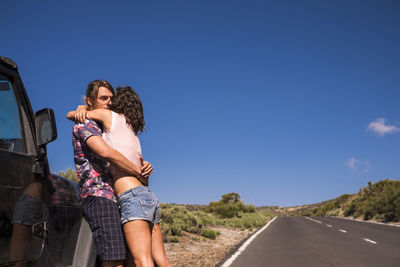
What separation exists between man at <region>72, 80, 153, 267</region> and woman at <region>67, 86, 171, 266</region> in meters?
0.06

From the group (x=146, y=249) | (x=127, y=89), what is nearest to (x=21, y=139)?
(x=127, y=89)

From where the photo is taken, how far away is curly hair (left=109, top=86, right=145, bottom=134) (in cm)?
289

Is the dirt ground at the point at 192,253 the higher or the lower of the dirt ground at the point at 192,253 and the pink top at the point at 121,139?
the lower

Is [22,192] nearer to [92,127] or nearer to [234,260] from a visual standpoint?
[92,127]

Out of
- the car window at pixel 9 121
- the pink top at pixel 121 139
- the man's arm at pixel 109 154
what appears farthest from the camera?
the pink top at pixel 121 139

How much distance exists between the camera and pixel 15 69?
2418 mm

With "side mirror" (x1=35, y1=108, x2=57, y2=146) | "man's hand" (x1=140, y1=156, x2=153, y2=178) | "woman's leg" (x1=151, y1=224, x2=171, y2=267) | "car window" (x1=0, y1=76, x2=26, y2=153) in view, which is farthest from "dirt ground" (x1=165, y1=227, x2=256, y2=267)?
"car window" (x1=0, y1=76, x2=26, y2=153)

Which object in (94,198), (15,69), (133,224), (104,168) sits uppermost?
(15,69)

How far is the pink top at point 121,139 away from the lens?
9.02 ft

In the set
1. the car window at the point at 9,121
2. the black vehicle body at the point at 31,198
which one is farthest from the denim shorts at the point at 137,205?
the car window at the point at 9,121

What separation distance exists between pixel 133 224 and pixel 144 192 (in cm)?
25

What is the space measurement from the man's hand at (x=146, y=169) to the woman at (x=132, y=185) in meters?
0.03

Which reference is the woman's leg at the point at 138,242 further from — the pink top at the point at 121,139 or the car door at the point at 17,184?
the car door at the point at 17,184

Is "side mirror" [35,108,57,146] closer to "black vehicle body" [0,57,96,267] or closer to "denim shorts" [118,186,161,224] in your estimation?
"black vehicle body" [0,57,96,267]
